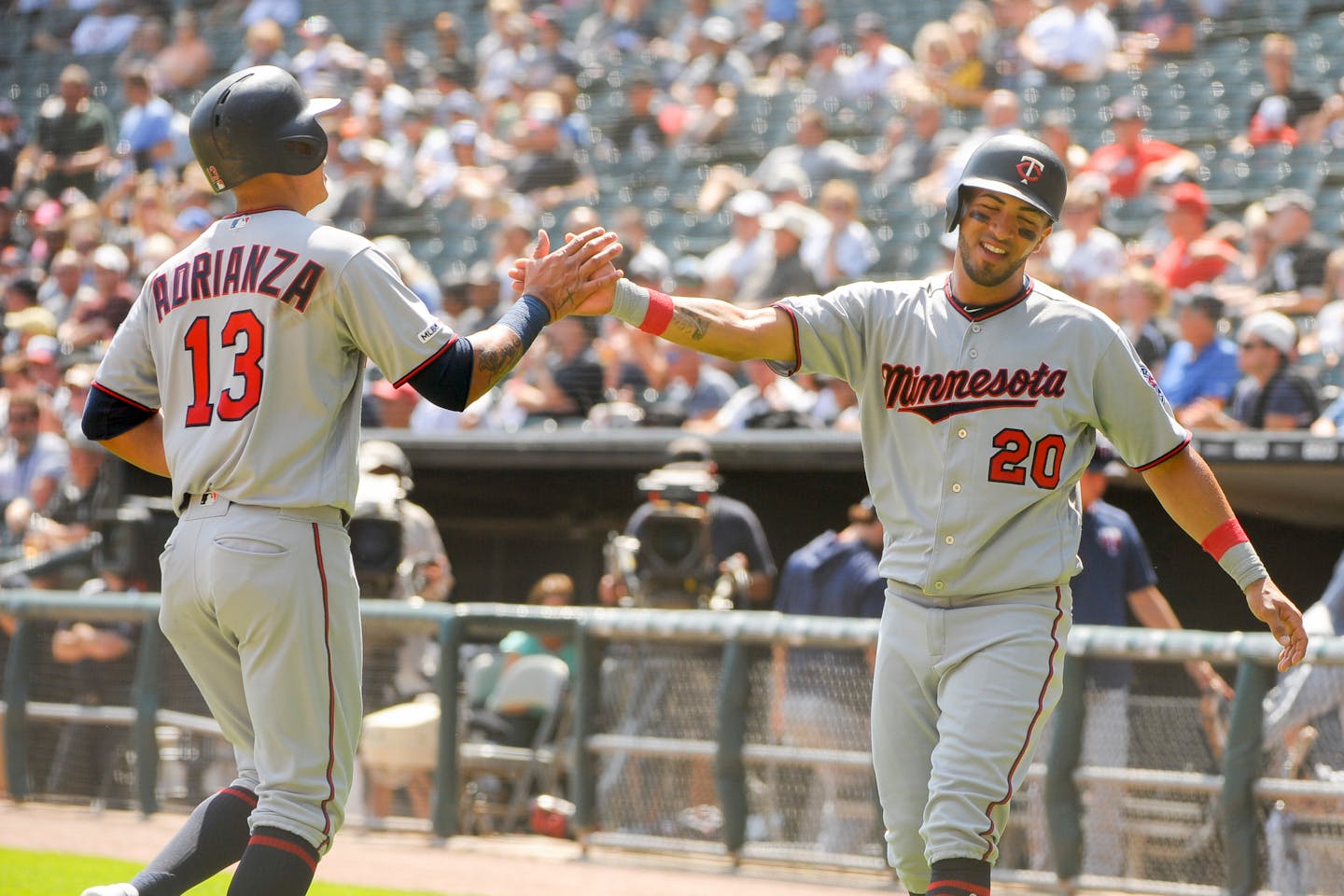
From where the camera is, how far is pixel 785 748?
6.41m

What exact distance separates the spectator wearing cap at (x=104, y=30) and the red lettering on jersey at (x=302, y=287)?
45.5 feet

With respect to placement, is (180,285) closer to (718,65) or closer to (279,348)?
(279,348)

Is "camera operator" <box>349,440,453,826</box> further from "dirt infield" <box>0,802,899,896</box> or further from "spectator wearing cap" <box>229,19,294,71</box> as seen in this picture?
"spectator wearing cap" <box>229,19,294,71</box>

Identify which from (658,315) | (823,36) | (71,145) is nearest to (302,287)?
(658,315)

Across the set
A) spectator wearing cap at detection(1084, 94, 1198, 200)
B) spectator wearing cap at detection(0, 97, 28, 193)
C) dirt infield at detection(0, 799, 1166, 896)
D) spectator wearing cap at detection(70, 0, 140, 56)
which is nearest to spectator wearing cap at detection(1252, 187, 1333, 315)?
spectator wearing cap at detection(1084, 94, 1198, 200)

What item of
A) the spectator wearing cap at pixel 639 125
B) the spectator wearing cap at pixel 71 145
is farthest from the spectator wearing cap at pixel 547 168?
the spectator wearing cap at pixel 71 145

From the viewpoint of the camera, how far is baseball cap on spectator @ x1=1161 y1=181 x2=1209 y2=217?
880 cm

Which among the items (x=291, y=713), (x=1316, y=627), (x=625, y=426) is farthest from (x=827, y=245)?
(x=291, y=713)

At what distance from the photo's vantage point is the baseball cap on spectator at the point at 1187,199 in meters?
8.80

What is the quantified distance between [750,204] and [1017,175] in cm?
710

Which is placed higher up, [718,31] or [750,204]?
[718,31]

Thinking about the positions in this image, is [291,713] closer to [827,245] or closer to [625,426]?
[625,426]

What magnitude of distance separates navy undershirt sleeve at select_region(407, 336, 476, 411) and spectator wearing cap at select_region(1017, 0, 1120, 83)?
8.47 meters

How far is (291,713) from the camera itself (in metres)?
3.14
